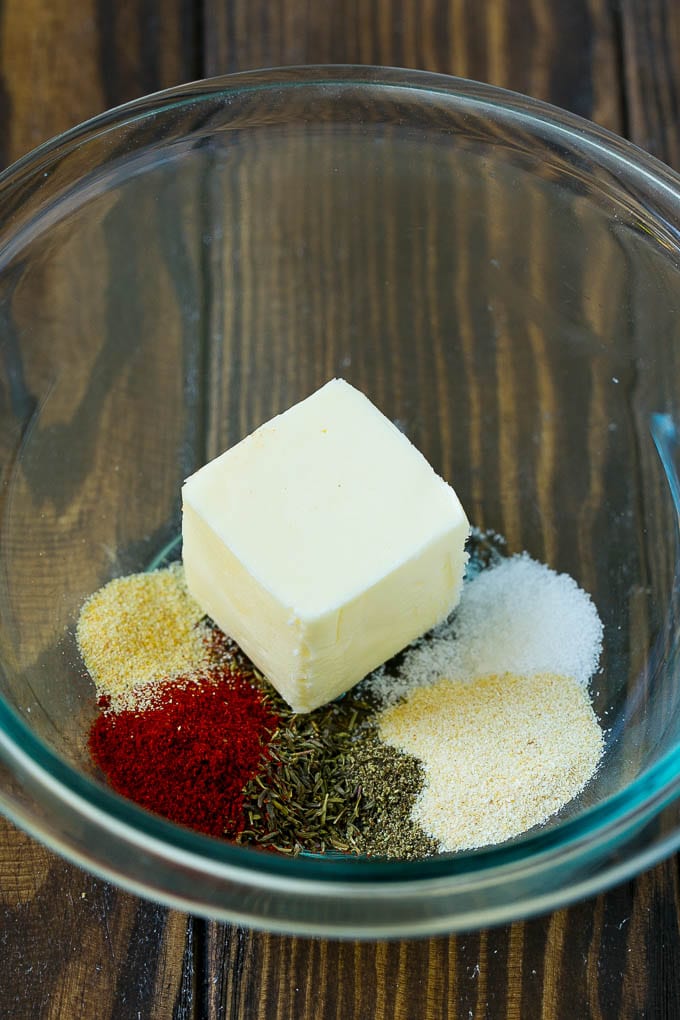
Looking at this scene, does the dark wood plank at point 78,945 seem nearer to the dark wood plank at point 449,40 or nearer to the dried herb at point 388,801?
the dried herb at point 388,801

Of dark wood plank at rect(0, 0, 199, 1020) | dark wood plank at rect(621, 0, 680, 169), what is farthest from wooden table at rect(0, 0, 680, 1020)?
dark wood plank at rect(621, 0, 680, 169)

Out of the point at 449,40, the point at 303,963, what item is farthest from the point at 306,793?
the point at 449,40

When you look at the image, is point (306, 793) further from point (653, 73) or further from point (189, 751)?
point (653, 73)

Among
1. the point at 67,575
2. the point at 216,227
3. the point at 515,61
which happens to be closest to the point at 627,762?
the point at 67,575

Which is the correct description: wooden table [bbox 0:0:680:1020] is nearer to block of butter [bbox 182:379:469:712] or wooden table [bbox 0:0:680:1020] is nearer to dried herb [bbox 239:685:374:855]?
dried herb [bbox 239:685:374:855]

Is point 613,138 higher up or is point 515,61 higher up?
point 515,61

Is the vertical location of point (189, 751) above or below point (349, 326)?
below

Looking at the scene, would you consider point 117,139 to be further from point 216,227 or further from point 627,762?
point 627,762
